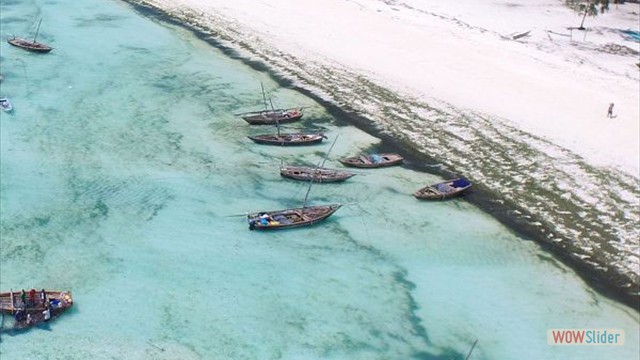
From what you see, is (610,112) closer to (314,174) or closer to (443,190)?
(443,190)

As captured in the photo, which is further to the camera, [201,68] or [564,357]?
[201,68]

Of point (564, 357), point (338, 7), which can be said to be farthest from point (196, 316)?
point (338, 7)

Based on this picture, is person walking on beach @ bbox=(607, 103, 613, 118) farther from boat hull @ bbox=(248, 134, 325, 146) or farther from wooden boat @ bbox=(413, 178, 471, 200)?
boat hull @ bbox=(248, 134, 325, 146)

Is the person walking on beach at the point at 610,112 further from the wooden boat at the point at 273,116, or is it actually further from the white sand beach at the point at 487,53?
the wooden boat at the point at 273,116

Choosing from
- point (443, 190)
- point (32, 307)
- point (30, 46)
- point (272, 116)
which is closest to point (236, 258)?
point (32, 307)

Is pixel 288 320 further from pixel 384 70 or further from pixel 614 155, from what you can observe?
pixel 384 70

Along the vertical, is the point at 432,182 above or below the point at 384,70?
below
